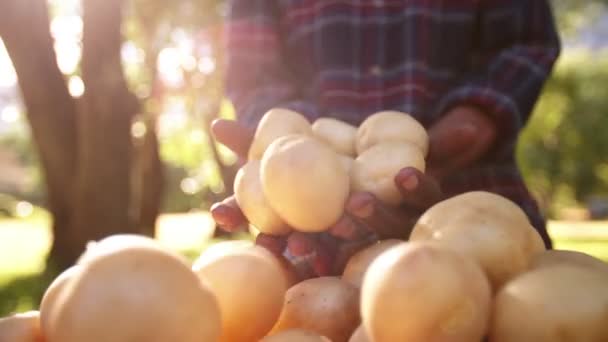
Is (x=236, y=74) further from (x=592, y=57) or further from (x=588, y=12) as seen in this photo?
(x=592, y=57)

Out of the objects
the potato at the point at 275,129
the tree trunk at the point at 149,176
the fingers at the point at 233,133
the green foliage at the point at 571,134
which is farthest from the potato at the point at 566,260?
the green foliage at the point at 571,134

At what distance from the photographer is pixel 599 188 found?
75.2ft

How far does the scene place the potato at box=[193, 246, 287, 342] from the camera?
2.55ft

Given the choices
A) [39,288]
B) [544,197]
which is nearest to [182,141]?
[544,197]

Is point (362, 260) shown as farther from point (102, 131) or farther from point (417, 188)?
point (102, 131)

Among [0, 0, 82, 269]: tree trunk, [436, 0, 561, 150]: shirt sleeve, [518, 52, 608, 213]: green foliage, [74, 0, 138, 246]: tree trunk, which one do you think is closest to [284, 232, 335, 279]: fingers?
[436, 0, 561, 150]: shirt sleeve

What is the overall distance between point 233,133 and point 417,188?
13.2 inches

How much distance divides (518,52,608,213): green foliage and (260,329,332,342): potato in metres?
19.8

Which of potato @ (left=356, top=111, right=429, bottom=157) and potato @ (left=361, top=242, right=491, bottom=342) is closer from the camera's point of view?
potato @ (left=361, top=242, right=491, bottom=342)

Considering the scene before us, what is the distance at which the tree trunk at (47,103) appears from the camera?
202 inches

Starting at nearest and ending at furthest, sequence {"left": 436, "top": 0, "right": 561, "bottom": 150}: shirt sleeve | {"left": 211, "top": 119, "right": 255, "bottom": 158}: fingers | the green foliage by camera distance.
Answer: {"left": 211, "top": 119, "right": 255, "bottom": 158}: fingers < {"left": 436, "top": 0, "right": 561, "bottom": 150}: shirt sleeve < the green foliage

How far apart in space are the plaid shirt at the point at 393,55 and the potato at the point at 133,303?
0.86 metres

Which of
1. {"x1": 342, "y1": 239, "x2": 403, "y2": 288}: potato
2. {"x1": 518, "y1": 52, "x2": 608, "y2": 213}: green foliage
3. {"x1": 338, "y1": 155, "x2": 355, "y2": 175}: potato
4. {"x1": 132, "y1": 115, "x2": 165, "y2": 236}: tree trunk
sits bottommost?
{"x1": 518, "y1": 52, "x2": 608, "y2": 213}: green foliage

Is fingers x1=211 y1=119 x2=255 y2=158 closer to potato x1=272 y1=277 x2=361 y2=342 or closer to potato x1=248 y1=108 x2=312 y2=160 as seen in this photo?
potato x1=248 y1=108 x2=312 y2=160
